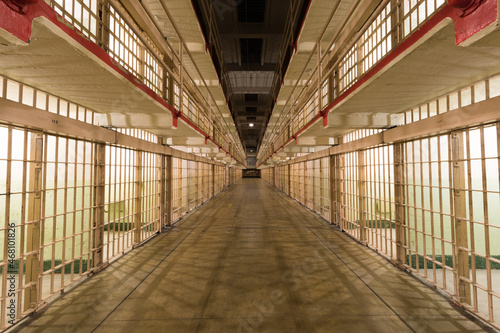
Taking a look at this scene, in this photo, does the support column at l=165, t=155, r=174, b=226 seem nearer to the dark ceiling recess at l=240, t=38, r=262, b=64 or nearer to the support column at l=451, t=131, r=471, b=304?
the dark ceiling recess at l=240, t=38, r=262, b=64

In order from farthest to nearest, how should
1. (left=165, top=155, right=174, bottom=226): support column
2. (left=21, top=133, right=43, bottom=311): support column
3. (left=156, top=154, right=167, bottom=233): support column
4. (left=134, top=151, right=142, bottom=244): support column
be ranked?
1. (left=165, top=155, right=174, bottom=226): support column
2. (left=156, top=154, right=167, bottom=233): support column
3. (left=134, top=151, right=142, bottom=244): support column
4. (left=21, top=133, right=43, bottom=311): support column

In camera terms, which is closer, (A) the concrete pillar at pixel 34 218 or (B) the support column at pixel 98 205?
(A) the concrete pillar at pixel 34 218

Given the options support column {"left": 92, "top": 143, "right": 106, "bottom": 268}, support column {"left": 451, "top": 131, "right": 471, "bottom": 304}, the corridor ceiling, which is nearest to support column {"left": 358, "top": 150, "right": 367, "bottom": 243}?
support column {"left": 451, "top": 131, "right": 471, "bottom": 304}

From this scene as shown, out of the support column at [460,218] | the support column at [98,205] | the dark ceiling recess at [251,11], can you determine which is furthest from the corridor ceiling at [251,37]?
the support column at [460,218]

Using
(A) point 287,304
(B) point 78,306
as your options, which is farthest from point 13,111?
(A) point 287,304

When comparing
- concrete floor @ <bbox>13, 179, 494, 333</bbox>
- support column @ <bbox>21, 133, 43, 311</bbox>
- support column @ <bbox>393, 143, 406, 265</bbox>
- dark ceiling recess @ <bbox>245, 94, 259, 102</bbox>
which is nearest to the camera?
concrete floor @ <bbox>13, 179, 494, 333</bbox>

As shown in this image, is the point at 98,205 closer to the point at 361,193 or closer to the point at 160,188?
the point at 160,188

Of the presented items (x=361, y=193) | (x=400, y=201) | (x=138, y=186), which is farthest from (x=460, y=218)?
(x=138, y=186)

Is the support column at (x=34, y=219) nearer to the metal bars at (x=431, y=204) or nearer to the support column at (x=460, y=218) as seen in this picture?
the metal bars at (x=431, y=204)

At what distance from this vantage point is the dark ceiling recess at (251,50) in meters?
12.1

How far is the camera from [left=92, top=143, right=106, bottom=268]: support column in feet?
16.4

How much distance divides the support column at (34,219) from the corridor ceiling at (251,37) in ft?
17.5

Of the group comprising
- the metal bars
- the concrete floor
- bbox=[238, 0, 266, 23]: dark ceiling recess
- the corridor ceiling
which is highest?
bbox=[238, 0, 266, 23]: dark ceiling recess

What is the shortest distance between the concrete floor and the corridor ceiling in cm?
644
